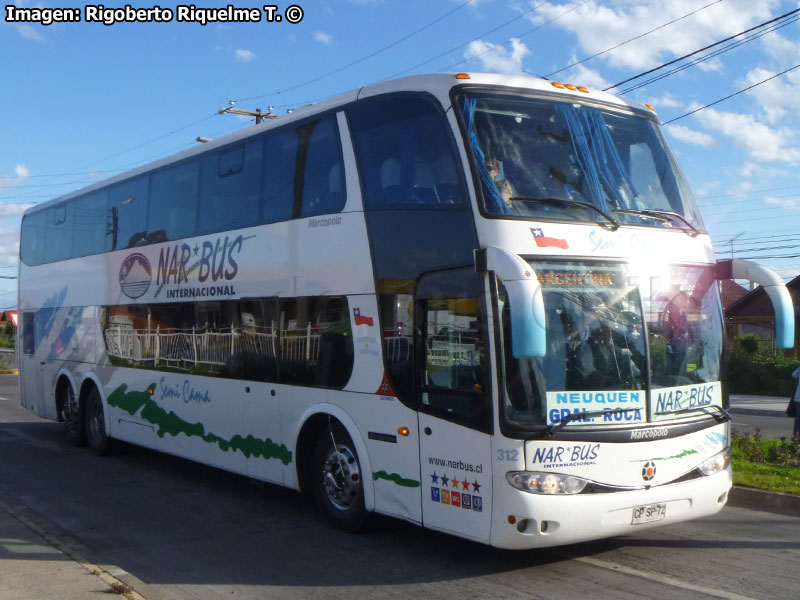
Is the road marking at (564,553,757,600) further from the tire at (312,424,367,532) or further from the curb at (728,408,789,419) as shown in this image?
the curb at (728,408,789,419)

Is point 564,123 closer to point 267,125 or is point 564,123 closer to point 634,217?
point 634,217

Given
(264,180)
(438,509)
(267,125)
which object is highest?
(267,125)

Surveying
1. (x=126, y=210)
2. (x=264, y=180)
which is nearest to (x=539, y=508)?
(x=264, y=180)

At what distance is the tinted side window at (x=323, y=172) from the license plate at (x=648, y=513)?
3826 millimetres

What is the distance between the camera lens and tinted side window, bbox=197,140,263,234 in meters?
9.82

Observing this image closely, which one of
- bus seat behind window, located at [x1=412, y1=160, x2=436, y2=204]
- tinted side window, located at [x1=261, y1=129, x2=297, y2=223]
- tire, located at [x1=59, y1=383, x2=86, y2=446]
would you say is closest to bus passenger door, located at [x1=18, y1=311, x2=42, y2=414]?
tire, located at [x1=59, y1=383, x2=86, y2=446]

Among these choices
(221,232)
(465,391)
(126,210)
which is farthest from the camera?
(126,210)

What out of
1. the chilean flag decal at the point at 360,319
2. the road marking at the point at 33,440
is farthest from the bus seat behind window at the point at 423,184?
the road marking at the point at 33,440

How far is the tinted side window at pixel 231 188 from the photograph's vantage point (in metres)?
9.82

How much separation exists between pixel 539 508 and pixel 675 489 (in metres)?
1.28

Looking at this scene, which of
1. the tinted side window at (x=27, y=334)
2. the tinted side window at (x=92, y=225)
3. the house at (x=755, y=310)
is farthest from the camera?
the house at (x=755, y=310)

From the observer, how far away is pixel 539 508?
20.6 feet

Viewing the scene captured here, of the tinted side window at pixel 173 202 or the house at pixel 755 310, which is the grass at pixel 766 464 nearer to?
the tinted side window at pixel 173 202

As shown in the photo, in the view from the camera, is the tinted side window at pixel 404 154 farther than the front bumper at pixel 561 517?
Yes
